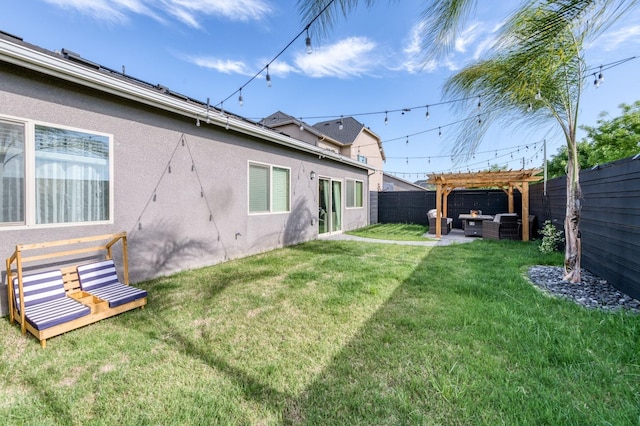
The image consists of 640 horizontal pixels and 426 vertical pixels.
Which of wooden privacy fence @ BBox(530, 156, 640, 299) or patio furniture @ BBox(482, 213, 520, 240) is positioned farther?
patio furniture @ BBox(482, 213, 520, 240)

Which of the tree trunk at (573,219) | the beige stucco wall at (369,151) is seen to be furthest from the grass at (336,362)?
the beige stucco wall at (369,151)

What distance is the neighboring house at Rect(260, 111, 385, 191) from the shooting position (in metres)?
15.7

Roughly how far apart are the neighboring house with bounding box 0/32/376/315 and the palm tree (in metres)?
3.50

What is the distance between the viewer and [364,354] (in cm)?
242

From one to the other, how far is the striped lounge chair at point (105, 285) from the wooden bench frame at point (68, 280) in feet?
0.23

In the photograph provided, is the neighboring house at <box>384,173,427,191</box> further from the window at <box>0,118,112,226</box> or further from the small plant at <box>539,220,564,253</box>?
the window at <box>0,118,112,226</box>

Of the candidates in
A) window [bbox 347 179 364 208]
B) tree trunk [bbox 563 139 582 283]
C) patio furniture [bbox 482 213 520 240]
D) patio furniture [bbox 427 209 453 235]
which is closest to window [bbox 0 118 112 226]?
tree trunk [bbox 563 139 582 283]

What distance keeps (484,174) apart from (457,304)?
275 inches

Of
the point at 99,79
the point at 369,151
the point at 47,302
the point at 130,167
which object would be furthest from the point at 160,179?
the point at 369,151

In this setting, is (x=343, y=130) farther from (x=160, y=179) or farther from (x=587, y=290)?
(x=587, y=290)

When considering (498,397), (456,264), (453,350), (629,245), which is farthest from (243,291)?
(629,245)

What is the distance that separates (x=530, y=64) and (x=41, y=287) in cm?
571

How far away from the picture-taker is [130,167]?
4234 mm

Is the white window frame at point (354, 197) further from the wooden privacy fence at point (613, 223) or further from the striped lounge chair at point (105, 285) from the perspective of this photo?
Result: the striped lounge chair at point (105, 285)
